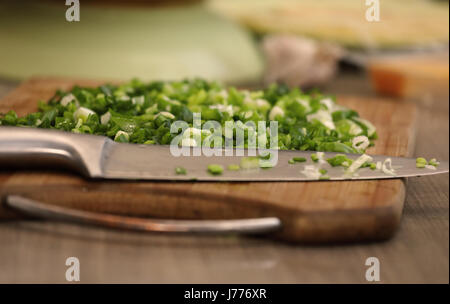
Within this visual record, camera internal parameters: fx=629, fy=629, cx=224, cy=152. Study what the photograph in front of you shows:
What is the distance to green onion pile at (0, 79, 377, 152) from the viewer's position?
3.12 ft

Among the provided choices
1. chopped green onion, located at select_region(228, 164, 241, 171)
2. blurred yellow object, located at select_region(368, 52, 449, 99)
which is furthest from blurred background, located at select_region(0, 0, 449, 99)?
chopped green onion, located at select_region(228, 164, 241, 171)

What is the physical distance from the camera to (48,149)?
831 mm

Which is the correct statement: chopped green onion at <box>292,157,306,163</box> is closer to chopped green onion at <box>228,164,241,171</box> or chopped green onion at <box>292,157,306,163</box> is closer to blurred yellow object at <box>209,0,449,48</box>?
chopped green onion at <box>228,164,241,171</box>

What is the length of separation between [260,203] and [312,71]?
3.11 feet

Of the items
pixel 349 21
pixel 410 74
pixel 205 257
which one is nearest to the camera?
pixel 205 257

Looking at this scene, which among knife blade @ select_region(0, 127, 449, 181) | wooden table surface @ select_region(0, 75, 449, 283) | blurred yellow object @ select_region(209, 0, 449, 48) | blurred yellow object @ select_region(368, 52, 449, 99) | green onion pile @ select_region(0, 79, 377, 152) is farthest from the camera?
blurred yellow object @ select_region(209, 0, 449, 48)

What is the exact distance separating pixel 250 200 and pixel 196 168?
→ 100 millimetres

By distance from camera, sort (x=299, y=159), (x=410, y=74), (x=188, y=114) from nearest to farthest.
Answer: (x=299, y=159) < (x=188, y=114) < (x=410, y=74)

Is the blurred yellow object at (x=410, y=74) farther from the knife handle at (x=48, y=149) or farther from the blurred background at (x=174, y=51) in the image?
the knife handle at (x=48, y=149)

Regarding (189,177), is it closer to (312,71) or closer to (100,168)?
(100,168)

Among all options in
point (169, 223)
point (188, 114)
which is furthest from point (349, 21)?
point (169, 223)

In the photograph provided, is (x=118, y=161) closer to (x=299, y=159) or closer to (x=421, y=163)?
(x=299, y=159)

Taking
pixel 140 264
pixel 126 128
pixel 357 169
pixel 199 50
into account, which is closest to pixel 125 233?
pixel 140 264

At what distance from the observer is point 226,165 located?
0.85 metres
